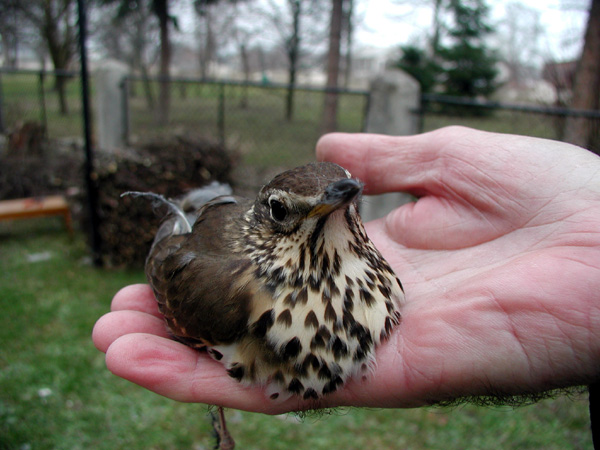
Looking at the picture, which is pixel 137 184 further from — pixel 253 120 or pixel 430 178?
pixel 430 178

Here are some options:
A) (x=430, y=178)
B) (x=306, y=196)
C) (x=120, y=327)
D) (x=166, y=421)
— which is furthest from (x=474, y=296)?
(x=166, y=421)

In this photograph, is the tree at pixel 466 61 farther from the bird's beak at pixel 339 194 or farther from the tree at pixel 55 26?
the bird's beak at pixel 339 194

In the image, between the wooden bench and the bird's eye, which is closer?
the bird's eye

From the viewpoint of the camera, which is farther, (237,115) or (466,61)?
(466,61)

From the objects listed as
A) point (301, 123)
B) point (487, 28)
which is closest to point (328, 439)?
point (301, 123)

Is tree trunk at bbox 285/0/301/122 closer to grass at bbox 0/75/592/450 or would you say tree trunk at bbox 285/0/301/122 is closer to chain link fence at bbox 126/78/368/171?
chain link fence at bbox 126/78/368/171

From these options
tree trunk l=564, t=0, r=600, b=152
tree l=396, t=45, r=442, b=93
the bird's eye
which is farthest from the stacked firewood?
tree l=396, t=45, r=442, b=93

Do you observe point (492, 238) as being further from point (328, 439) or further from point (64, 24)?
point (64, 24)
